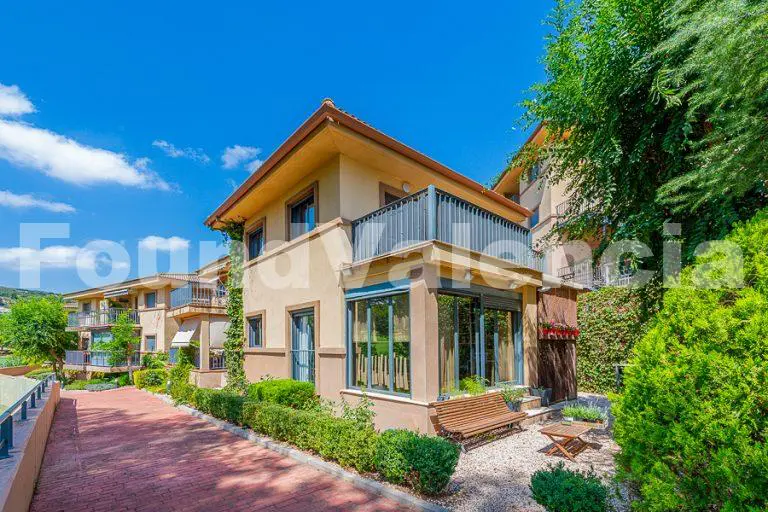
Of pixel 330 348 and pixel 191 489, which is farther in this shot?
pixel 330 348

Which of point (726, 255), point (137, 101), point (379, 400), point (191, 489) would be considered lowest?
point (191, 489)

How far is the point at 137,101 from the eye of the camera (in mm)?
15906

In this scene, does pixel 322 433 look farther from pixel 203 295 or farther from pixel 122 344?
pixel 122 344

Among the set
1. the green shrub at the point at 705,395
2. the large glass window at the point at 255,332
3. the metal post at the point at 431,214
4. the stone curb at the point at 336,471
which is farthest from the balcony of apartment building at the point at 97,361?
the green shrub at the point at 705,395

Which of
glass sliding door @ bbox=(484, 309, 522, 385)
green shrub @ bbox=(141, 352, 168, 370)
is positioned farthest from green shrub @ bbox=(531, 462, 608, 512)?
green shrub @ bbox=(141, 352, 168, 370)

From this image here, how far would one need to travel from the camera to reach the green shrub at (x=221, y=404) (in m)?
10.7

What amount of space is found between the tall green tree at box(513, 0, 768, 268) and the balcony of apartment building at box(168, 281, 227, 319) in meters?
19.6

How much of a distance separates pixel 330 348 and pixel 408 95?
39.7 ft

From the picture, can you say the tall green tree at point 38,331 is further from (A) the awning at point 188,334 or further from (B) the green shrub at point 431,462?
(B) the green shrub at point 431,462

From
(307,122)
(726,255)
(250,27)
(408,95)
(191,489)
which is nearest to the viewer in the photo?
(726,255)

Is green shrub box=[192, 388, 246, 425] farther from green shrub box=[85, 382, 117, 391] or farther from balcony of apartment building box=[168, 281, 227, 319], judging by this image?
green shrub box=[85, 382, 117, 391]

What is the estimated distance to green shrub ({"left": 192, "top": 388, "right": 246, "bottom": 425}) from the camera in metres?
10.7

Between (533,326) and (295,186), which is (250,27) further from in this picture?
(533,326)

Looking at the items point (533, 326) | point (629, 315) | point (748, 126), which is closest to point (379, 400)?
point (533, 326)
